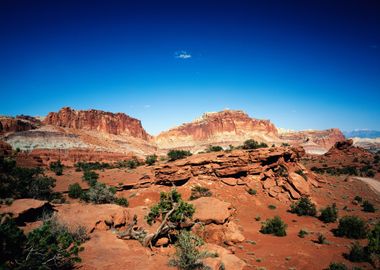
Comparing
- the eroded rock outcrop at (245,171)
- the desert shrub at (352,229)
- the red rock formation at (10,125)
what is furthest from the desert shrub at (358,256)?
the red rock formation at (10,125)

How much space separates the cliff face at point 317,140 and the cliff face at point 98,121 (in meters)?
99.6

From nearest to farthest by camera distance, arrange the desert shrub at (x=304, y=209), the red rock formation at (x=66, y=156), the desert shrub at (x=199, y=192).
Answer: the desert shrub at (x=304, y=209) → the desert shrub at (x=199, y=192) → the red rock formation at (x=66, y=156)

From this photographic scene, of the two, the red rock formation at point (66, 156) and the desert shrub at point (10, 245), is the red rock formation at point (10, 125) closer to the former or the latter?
the red rock formation at point (66, 156)

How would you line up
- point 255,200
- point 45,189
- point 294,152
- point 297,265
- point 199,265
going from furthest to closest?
point 294,152, point 45,189, point 255,200, point 297,265, point 199,265

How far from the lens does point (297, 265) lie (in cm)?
1072

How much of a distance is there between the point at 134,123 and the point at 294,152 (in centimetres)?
12627

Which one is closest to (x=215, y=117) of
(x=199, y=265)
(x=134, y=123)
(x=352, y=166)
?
(x=134, y=123)

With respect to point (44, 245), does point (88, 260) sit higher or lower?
lower

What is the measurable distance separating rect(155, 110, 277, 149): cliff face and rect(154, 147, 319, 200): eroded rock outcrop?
12020 cm

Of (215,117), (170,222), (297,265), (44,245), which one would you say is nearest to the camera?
(44,245)

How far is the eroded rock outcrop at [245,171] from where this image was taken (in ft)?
75.9

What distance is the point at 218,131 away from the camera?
155500 millimetres

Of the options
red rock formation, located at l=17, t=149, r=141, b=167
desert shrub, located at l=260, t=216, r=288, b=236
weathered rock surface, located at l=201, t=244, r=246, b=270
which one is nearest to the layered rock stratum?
red rock formation, located at l=17, t=149, r=141, b=167

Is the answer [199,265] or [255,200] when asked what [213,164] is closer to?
[255,200]
